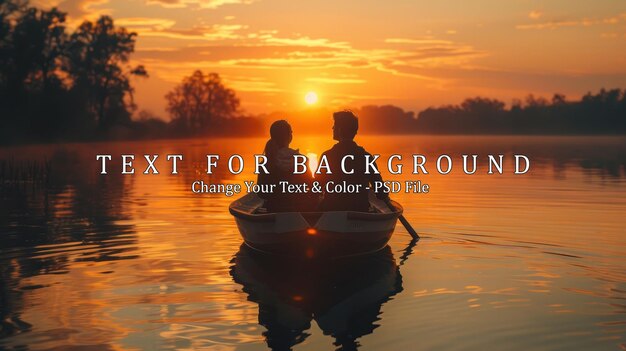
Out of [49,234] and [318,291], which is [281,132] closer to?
[318,291]

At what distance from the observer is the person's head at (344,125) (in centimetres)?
1202

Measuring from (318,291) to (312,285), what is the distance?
0.42 meters

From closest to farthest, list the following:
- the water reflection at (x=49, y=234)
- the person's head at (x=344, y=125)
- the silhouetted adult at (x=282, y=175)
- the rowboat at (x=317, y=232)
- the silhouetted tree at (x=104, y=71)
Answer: the water reflection at (x=49, y=234) < the rowboat at (x=317, y=232) < the person's head at (x=344, y=125) < the silhouetted adult at (x=282, y=175) < the silhouetted tree at (x=104, y=71)

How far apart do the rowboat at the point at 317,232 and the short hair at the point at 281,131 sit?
1303 millimetres

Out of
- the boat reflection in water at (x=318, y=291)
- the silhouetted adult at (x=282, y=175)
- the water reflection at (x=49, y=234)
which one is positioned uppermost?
the silhouetted adult at (x=282, y=175)

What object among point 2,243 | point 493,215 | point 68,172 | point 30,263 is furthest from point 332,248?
point 68,172

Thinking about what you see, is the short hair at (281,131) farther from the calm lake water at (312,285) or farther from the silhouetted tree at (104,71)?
the silhouetted tree at (104,71)

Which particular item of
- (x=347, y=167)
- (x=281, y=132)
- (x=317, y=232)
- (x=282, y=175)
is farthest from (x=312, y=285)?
(x=281, y=132)

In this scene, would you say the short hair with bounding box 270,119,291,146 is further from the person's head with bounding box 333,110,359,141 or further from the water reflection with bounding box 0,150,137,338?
the water reflection with bounding box 0,150,137,338

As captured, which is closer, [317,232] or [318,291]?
[318,291]

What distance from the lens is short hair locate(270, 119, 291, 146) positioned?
40.9 feet

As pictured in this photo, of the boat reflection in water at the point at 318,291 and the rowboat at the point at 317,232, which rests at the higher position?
the rowboat at the point at 317,232

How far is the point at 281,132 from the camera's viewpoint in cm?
1251

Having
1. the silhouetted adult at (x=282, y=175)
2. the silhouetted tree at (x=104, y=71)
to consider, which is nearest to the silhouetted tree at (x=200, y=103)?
the silhouetted tree at (x=104, y=71)
